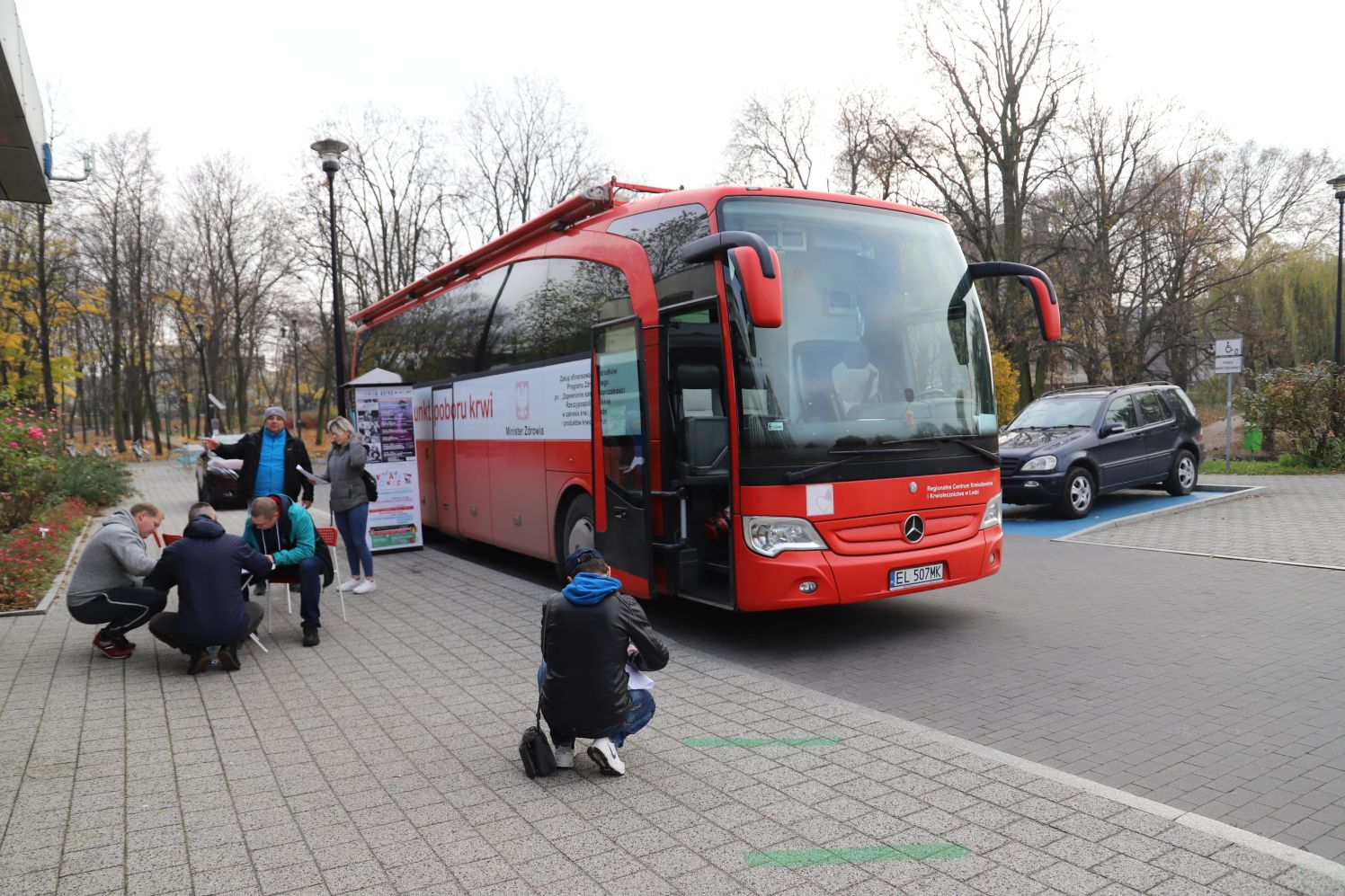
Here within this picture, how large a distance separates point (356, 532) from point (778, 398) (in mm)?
5452

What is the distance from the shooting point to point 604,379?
833cm

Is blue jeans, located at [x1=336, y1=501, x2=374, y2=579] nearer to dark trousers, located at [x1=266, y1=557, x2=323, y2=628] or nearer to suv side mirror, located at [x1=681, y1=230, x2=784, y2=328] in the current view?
dark trousers, located at [x1=266, y1=557, x2=323, y2=628]

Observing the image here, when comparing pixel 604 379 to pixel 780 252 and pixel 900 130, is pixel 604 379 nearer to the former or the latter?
pixel 780 252

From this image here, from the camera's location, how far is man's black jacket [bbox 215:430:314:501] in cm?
947

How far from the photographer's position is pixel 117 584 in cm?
690

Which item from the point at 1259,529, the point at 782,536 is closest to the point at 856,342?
the point at 782,536

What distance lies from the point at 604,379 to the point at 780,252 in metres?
2.12

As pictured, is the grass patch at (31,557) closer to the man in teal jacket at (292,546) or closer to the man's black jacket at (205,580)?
the man in teal jacket at (292,546)

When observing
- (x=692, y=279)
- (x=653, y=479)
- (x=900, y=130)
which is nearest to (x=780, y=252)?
(x=692, y=279)

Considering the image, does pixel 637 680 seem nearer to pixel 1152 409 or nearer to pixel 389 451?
pixel 389 451

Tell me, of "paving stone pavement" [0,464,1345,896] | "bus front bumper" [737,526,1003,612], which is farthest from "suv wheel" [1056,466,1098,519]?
"paving stone pavement" [0,464,1345,896]

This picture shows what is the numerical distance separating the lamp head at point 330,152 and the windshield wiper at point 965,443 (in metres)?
11.8

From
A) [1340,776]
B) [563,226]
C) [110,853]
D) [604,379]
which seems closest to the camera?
[110,853]

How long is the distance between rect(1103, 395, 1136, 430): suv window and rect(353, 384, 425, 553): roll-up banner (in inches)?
410
